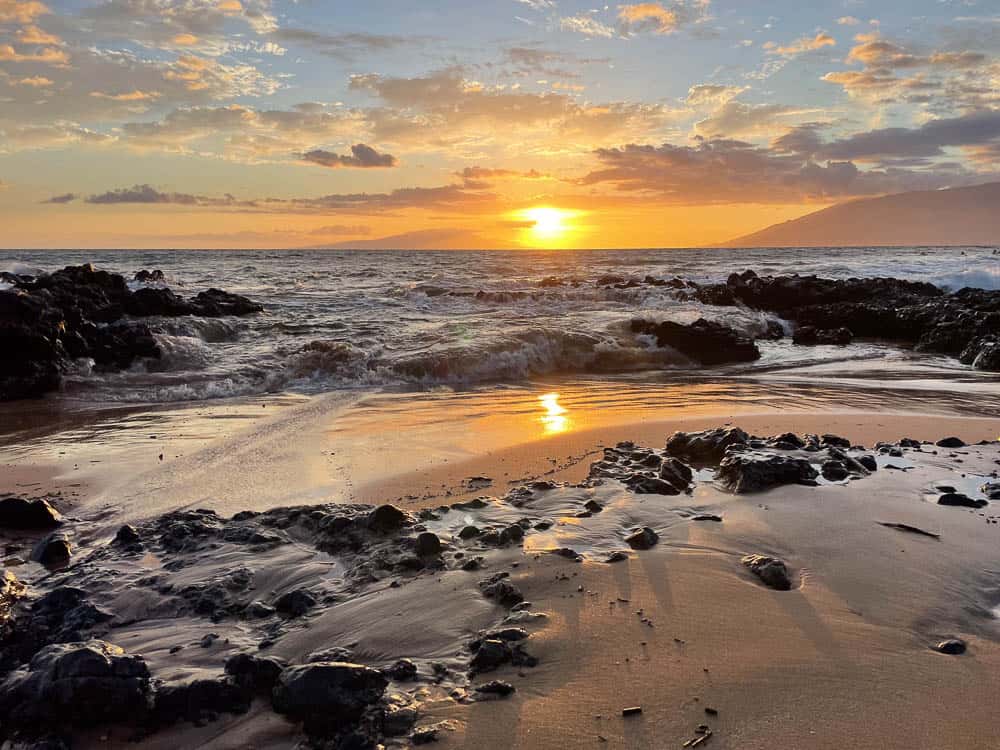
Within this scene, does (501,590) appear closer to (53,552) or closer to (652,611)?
(652,611)

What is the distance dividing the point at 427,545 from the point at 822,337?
1530 centimetres

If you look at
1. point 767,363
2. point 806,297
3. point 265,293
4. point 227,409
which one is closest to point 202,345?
point 227,409

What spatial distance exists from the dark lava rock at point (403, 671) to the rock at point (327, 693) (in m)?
0.07

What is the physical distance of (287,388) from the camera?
10.3m

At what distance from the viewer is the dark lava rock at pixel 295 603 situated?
306 cm

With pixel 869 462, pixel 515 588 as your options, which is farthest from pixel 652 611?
pixel 869 462

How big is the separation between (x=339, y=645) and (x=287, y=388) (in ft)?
26.5

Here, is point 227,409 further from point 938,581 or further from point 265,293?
point 265,293

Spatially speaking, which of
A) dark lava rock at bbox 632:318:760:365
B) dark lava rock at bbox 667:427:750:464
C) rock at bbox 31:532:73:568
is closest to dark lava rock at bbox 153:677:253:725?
rock at bbox 31:532:73:568

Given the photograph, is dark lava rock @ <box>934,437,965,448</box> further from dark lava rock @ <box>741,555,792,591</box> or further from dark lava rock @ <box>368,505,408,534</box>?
dark lava rock @ <box>368,505,408,534</box>

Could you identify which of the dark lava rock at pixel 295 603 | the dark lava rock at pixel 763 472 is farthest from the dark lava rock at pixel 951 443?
the dark lava rock at pixel 295 603

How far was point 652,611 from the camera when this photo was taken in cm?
290

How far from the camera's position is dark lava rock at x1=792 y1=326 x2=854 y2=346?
1576 centimetres

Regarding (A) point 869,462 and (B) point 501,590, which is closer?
(B) point 501,590
